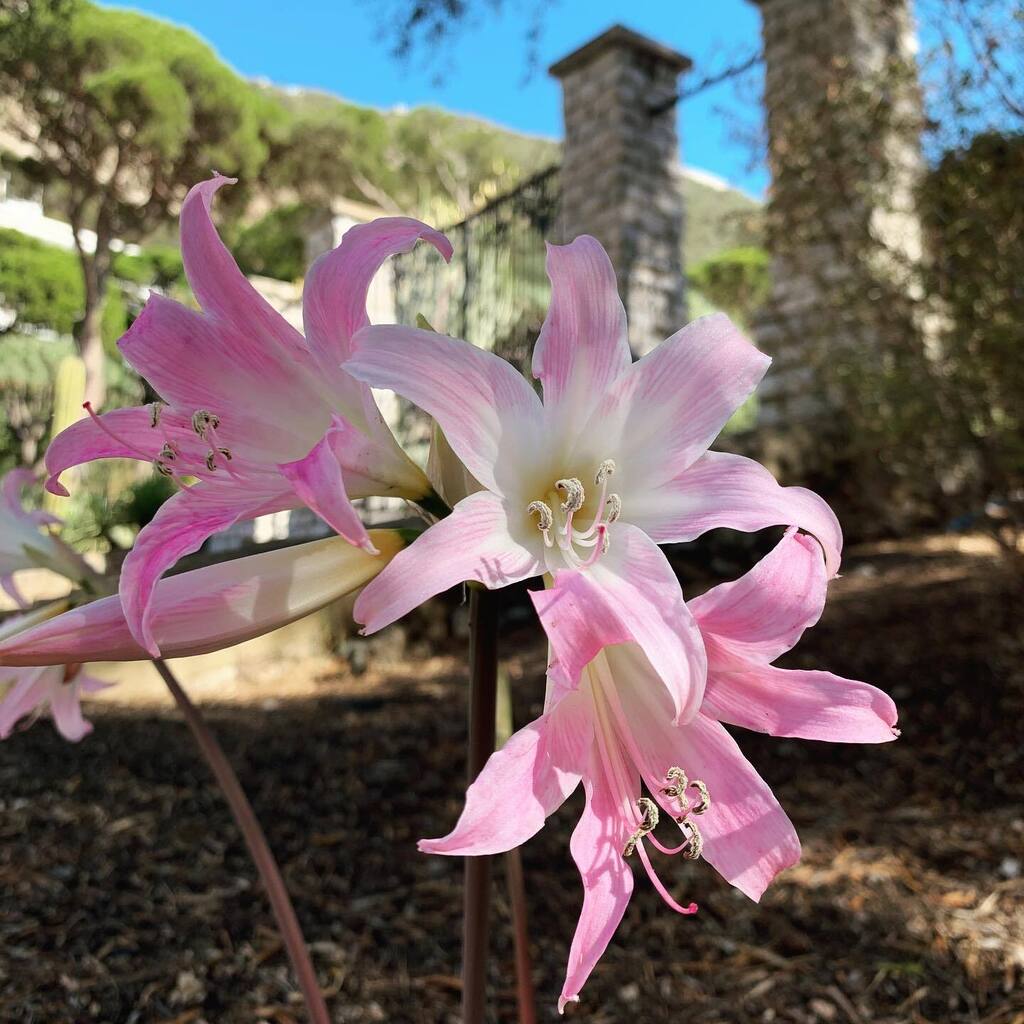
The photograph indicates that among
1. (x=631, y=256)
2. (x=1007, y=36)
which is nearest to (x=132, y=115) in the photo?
(x=631, y=256)

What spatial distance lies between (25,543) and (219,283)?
1.82ft

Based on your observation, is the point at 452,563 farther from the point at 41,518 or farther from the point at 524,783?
the point at 41,518

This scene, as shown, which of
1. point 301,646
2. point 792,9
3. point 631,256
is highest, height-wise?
point 792,9

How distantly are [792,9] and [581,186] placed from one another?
72.4 inches

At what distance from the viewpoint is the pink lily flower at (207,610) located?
525mm

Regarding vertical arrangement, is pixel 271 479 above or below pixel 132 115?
below

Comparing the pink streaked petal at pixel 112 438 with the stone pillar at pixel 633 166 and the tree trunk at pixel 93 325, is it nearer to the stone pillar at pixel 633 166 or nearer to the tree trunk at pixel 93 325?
the stone pillar at pixel 633 166

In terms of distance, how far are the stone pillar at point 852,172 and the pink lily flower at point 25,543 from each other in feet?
12.4

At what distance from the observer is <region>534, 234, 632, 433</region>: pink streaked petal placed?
0.59 meters

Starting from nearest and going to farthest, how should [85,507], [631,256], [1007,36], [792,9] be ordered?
[1007,36], [792,9], [631,256], [85,507]

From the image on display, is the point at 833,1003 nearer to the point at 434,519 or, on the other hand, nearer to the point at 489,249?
the point at 434,519

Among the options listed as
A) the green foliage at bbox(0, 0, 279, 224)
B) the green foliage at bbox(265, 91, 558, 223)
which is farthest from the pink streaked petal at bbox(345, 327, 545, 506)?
the green foliage at bbox(265, 91, 558, 223)

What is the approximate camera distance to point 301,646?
4.64 meters

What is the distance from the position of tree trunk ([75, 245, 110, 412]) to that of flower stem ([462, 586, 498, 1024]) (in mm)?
10473
